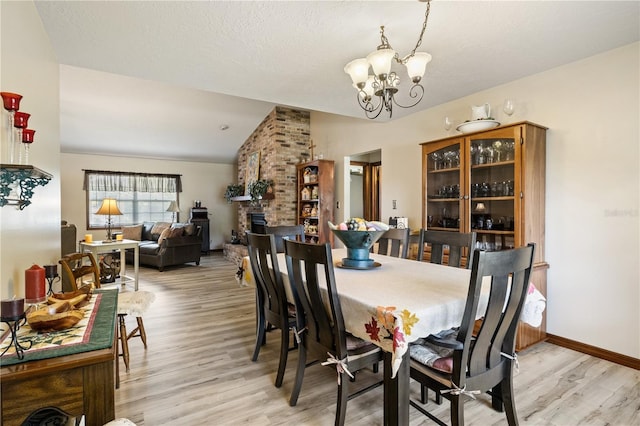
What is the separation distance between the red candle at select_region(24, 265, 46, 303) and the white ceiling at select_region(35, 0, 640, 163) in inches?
62.4

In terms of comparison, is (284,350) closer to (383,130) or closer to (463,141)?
(463,141)

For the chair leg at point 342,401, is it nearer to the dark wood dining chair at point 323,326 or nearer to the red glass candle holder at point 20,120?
the dark wood dining chair at point 323,326

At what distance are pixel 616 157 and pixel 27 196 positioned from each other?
12.6 ft

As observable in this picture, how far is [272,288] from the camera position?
2223 mm

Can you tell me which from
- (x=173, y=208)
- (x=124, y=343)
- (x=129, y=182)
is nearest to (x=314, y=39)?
(x=124, y=343)

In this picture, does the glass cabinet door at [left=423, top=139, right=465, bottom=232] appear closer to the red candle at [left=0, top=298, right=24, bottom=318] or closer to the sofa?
the red candle at [left=0, top=298, right=24, bottom=318]

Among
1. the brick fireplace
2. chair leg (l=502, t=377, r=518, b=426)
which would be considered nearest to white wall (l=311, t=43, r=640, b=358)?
chair leg (l=502, t=377, r=518, b=426)

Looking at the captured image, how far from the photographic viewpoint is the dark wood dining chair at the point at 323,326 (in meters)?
1.60

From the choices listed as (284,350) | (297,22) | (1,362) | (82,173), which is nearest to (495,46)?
(297,22)

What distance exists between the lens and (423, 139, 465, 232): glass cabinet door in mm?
3232

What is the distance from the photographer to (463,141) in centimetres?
314

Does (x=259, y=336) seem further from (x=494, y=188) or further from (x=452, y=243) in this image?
(x=494, y=188)

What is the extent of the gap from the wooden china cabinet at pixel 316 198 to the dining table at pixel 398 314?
12.1ft

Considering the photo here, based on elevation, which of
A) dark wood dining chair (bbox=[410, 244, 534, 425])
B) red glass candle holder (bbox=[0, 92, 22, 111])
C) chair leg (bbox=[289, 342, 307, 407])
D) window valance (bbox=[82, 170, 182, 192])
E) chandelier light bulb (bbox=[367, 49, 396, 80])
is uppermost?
chandelier light bulb (bbox=[367, 49, 396, 80])
